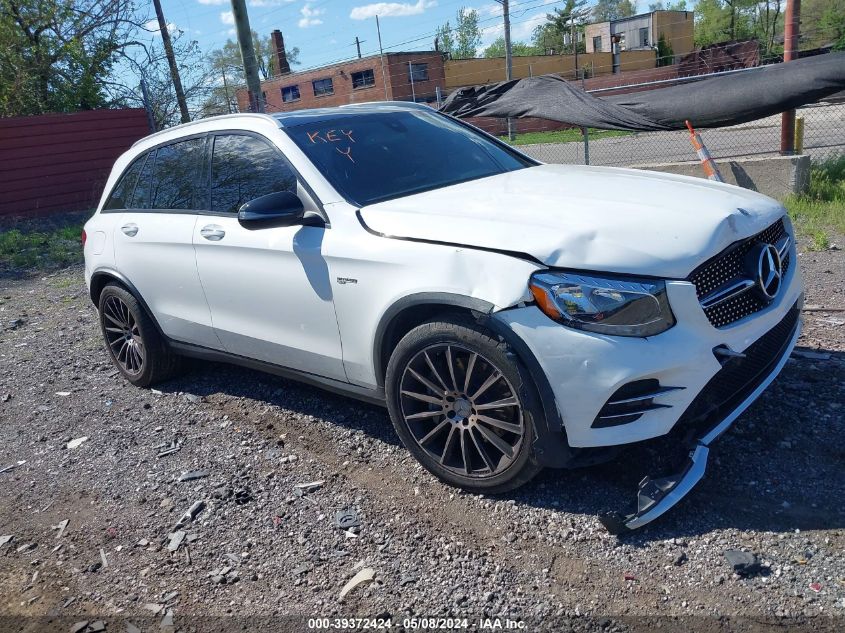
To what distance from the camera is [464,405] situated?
334cm

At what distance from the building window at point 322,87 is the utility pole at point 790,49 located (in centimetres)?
3532

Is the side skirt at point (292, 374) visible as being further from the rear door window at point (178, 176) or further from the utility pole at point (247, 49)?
the utility pole at point (247, 49)

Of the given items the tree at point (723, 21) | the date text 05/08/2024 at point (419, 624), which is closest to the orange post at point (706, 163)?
the date text 05/08/2024 at point (419, 624)

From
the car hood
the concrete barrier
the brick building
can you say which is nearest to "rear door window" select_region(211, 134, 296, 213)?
the car hood

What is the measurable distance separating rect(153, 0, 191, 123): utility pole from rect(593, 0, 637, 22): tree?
66317 mm

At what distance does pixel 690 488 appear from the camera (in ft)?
9.78

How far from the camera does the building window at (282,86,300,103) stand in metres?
44.3

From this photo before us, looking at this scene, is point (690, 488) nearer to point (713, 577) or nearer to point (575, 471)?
point (713, 577)

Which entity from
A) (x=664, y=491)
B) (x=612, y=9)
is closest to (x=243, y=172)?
(x=664, y=491)

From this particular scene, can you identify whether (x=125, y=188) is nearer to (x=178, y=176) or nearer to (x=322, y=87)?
(x=178, y=176)

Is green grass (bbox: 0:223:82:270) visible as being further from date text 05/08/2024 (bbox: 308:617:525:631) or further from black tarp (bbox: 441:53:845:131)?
date text 05/08/2024 (bbox: 308:617:525:631)

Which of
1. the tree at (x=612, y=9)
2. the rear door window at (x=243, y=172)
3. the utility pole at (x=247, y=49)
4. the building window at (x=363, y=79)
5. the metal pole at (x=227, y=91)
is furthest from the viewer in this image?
the tree at (x=612, y=9)

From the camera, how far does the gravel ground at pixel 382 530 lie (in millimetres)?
2752

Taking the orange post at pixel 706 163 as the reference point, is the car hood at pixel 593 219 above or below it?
above
